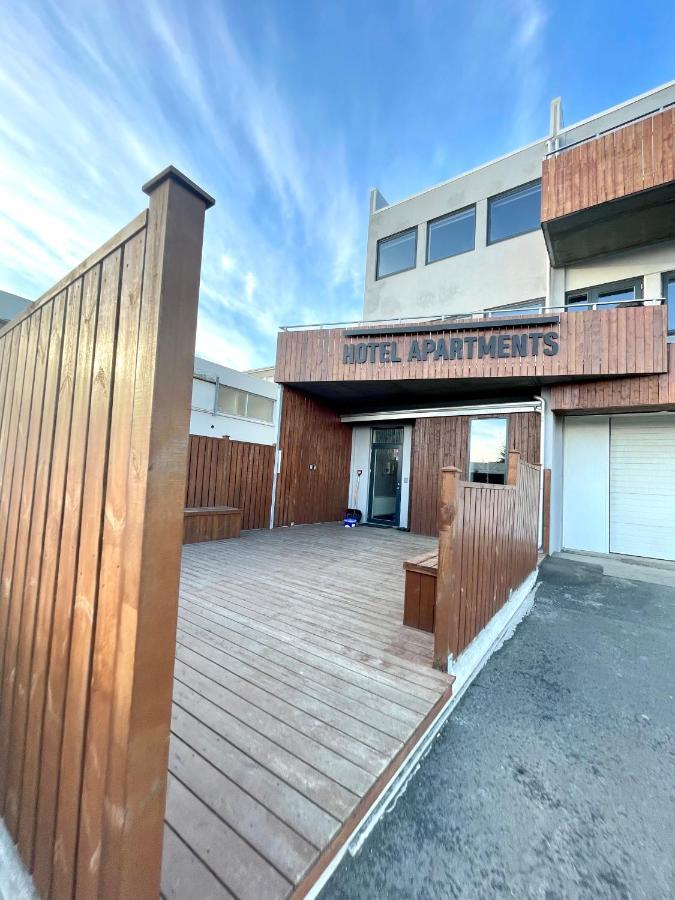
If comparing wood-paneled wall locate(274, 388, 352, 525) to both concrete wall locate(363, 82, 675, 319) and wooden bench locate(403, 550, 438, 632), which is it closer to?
concrete wall locate(363, 82, 675, 319)

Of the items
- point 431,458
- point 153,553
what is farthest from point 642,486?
point 153,553

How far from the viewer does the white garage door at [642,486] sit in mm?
6746

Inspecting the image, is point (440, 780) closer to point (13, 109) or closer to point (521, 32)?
point (13, 109)

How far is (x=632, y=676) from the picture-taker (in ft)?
9.35

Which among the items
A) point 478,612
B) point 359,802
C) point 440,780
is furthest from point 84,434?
point 478,612

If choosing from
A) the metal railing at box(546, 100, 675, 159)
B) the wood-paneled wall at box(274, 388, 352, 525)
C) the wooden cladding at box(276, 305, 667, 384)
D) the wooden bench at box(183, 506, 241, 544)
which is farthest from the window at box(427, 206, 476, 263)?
the wooden bench at box(183, 506, 241, 544)

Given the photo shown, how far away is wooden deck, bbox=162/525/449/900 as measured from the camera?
1.23 meters

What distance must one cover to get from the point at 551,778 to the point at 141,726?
2019 mm

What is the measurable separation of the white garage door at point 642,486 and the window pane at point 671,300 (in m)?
1.58

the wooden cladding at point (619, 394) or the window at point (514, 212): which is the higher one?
the window at point (514, 212)

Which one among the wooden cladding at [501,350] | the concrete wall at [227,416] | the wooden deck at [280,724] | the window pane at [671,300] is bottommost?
the wooden deck at [280,724]

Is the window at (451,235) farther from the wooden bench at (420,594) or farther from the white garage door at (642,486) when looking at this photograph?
the wooden bench at (420,594)

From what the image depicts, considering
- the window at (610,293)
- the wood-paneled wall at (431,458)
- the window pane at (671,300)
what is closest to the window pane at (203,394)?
the wood-paneled wall at (431,458)

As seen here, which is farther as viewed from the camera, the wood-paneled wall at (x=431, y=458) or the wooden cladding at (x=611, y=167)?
the wood-paneled wall at (x=431, y=458)
